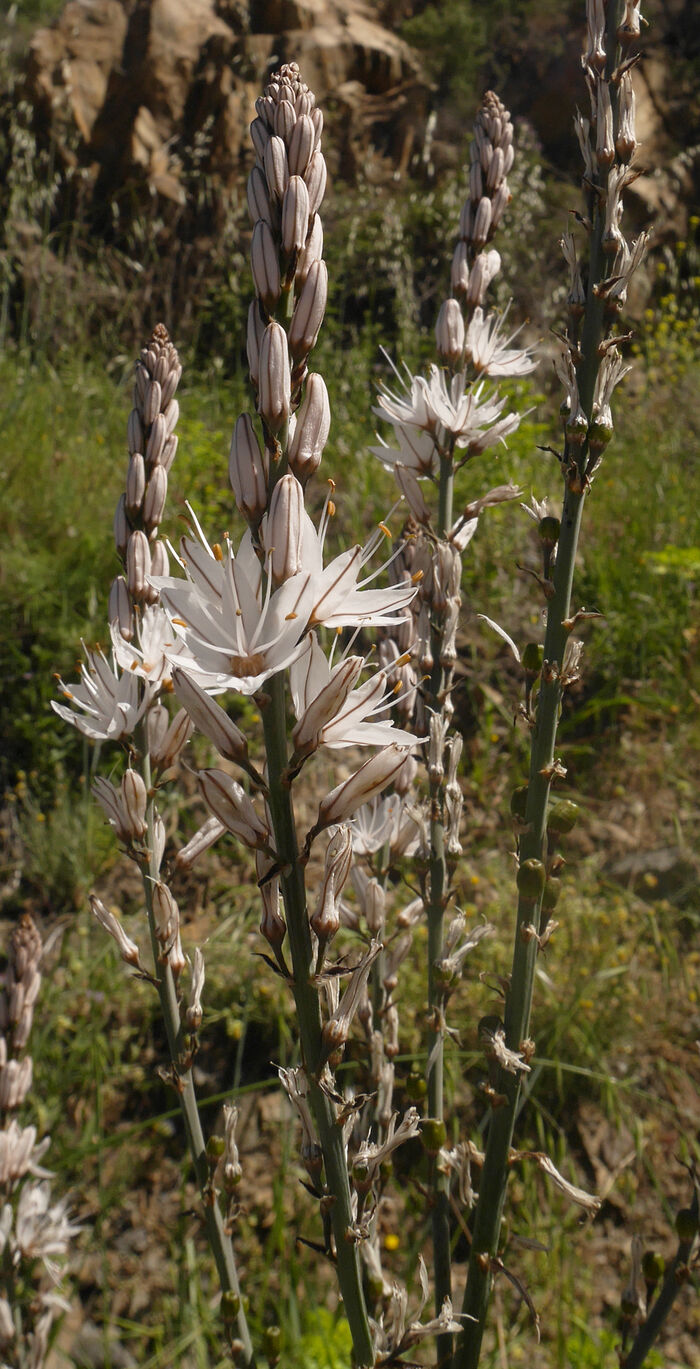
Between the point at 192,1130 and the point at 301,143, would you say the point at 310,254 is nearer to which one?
the point at 301,143

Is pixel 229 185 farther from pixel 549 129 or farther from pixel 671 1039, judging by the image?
pixel 671 1039

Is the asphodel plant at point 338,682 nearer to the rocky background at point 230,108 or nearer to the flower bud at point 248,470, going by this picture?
the flower bud at point 248,470

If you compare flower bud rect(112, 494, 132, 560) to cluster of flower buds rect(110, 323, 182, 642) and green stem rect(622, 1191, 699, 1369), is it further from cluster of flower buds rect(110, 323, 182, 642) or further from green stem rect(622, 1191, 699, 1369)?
green stem rect(622, 1191, 699, 1369)

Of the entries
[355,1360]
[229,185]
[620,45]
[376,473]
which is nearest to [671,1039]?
[355,1360]

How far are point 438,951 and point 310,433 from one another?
931mm

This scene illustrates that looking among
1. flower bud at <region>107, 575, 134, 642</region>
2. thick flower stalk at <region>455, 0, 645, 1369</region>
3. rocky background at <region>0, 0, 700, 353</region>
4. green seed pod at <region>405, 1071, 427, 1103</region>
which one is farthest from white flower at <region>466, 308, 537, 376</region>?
rocky background at <region>0, 0, 700, 353</region>

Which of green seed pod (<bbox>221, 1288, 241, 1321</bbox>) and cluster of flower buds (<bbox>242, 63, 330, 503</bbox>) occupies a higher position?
cluster of flower buds (<bbox>242, 63, 330, 503</bbox>)

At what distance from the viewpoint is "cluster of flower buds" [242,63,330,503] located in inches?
39.4

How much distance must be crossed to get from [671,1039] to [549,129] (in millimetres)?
11372

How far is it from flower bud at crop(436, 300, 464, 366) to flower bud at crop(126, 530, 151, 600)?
63cm

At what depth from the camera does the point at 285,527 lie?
0.96m

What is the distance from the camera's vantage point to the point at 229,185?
361 inches

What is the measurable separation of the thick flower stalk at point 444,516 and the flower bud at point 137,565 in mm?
419

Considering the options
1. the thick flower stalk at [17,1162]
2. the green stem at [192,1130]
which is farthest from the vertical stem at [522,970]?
the thick flower stalk at [17,1162]
